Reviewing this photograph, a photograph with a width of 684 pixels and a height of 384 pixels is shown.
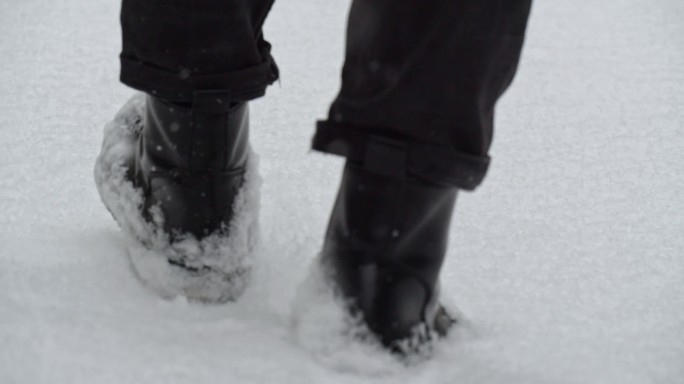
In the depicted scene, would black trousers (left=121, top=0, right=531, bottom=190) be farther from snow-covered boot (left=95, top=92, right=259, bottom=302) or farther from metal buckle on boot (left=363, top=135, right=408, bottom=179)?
snow-covered boot (left=95, top=92, right=259, bottom=302)

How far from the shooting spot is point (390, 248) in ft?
2.70

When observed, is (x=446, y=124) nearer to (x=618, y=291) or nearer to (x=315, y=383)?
(x=315, y=383)

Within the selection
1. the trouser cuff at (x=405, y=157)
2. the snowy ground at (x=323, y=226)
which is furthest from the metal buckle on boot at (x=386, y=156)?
the snowy ground at (x=323, y=226)

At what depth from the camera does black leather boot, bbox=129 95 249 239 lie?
92cm

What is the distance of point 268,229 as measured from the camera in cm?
116

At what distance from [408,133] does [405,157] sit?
0.08ft

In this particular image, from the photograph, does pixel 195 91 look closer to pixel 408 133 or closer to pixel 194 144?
pixel 194 144

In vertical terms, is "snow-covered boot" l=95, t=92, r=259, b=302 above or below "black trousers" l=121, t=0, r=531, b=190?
below

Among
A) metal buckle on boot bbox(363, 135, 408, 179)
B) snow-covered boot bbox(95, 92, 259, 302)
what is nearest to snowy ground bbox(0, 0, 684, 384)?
snow-covered boot bbox(95, 92, 259, 302)

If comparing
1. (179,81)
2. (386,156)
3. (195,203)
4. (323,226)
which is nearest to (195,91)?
(179,81)

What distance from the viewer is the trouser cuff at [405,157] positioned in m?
0.77

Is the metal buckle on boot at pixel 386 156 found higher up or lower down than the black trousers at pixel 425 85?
lower down

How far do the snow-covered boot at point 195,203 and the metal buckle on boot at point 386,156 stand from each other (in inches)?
8.8

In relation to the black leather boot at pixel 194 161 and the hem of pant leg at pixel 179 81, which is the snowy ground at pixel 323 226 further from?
the hem of pant leg at pixel 179 81
